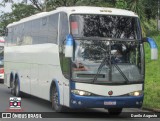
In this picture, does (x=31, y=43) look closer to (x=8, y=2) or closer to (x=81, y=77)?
(x=81, y=77)

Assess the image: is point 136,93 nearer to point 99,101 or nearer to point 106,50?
point 99,101

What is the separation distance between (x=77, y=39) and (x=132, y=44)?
1.69 meters

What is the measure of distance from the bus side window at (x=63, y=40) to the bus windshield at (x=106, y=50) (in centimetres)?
34

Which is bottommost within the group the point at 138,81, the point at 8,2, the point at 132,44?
the point at 138,81

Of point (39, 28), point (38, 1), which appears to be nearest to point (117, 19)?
point (39, 28)

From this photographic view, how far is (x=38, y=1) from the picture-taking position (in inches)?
2208

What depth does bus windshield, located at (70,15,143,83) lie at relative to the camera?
1373cm

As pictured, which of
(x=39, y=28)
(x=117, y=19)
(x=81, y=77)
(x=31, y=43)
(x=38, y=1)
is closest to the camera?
(x=81, y=77)

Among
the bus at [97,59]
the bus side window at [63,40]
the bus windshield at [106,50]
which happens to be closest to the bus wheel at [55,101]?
the bus at [97,59]

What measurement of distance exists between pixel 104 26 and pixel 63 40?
1.39m

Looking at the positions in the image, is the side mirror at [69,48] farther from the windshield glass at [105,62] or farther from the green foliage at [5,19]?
the green foliage at [5,19]

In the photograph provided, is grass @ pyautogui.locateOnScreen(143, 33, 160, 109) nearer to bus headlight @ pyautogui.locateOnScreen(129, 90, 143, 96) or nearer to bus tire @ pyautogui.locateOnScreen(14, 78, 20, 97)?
bus headlight @ pyautogui.locateOnScreen(129, 90, 143, 96)

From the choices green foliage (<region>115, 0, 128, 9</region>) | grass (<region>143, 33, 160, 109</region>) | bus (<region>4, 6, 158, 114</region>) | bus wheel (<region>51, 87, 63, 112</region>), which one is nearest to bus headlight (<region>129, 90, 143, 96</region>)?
bus (<region>4, 6, 158, 114</region>)

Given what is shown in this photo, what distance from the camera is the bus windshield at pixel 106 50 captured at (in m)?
13.7
